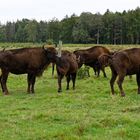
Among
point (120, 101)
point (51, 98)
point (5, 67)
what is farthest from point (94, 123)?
point (5, 67)

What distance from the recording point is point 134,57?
16438 mm

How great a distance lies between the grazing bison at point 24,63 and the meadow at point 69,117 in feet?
2.92

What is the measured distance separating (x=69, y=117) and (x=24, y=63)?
24.2ft

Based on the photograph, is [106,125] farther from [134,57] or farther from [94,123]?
[134,57]

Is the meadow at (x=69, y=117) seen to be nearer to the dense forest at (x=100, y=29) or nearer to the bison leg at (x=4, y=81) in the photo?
the bison leg at (x=4, y=81)

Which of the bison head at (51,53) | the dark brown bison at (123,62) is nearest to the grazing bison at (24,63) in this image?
the bison head at (51,53)

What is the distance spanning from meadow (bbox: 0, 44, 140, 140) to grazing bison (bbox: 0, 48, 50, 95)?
89 cm

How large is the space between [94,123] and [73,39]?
93.8 m

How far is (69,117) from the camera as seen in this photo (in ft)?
37.6

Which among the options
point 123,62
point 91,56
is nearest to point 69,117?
point 123,62

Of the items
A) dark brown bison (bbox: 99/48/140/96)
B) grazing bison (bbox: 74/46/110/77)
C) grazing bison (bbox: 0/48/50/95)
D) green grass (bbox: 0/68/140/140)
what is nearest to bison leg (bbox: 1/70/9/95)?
grazing bison (bbox: 0/48/50/95)

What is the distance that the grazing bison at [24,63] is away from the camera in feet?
59.3

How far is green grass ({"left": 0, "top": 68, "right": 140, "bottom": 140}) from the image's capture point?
9703mm

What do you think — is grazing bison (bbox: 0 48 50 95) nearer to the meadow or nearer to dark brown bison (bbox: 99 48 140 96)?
the meadow
